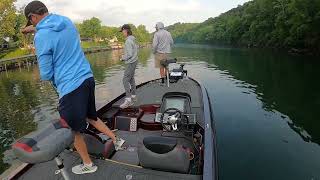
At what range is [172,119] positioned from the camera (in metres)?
6.90

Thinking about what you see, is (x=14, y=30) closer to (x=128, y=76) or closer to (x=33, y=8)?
(x=128, y=76)

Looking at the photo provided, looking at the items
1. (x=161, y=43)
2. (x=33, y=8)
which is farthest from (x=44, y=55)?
(x=161, y=43)

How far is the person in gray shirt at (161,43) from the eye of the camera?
13297 millimetres

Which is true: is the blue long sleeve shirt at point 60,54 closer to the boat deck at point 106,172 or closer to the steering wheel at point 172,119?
the boat deck at point 106,172

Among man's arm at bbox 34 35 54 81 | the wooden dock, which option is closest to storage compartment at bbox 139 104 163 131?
man's arm at bbox 34 35 54 81

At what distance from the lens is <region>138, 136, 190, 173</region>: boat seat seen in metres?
5.02

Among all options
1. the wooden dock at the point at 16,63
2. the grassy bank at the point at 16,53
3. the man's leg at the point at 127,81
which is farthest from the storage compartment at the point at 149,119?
the grassy bank at the point at 16,53

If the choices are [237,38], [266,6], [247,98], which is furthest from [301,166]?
[237,38]

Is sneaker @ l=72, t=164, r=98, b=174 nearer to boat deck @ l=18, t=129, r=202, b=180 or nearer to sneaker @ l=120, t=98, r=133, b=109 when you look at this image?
boat deck @ l=18, t=129, r=202, b=180

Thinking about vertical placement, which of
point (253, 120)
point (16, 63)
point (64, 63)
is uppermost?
point (64, 63)

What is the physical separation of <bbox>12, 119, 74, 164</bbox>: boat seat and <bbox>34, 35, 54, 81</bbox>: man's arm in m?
1.12

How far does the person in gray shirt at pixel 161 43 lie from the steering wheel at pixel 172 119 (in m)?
6.39

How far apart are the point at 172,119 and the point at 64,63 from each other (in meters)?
2.89

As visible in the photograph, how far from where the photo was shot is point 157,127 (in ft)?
25.4
